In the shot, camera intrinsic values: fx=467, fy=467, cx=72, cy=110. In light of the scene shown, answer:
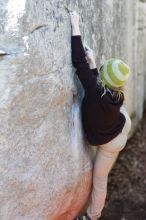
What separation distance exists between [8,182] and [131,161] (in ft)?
8.70

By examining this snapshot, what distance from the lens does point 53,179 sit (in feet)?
10.6

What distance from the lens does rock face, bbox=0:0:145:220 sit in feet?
9.27

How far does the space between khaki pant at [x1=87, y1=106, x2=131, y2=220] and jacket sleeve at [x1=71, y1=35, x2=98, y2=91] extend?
562mm

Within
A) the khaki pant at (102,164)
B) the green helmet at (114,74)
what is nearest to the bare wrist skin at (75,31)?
the green helmet at (114,74)

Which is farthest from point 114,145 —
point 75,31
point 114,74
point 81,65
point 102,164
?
point 75,31

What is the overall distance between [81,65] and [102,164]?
868mm

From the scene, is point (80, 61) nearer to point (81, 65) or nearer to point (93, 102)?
point (81, 65)

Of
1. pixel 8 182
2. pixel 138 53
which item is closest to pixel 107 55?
pixel 138 53

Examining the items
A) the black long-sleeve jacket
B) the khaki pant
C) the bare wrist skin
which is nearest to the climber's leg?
the khaki pant

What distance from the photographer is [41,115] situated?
3.07 meters

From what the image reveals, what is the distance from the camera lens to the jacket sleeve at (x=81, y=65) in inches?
127

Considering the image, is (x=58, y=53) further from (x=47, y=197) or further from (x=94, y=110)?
(x=47, y=197)

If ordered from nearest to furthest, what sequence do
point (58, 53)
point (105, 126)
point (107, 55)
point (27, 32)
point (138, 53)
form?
point (27, 32) < point (58, 53) < point (105, 126) < point (107, 55) < point (138, 53)

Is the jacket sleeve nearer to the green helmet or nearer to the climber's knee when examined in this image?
the green helmet
